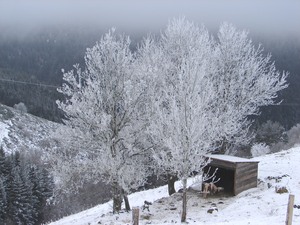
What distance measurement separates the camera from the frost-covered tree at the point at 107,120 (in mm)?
20859

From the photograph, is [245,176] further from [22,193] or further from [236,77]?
[22,193]

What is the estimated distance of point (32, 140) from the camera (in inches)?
5531

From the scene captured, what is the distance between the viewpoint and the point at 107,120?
20.5 metres

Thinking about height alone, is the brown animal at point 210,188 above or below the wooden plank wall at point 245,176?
below

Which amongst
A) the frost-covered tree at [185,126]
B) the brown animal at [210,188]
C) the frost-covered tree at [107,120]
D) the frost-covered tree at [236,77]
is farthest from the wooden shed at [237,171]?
the frost-covered tree at [107,120]

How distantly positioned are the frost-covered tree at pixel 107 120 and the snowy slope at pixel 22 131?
10985 centimetres

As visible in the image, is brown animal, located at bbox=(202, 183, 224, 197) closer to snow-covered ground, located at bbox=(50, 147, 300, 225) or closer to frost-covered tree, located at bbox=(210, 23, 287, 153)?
snow-covered ground, located at bbox=(50, 147, 300, 225)

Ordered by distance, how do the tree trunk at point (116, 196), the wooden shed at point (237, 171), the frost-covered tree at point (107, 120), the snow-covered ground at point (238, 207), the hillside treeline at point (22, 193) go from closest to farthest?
the snow-covered ground at point (238, 207) < the frost-covered tree at point (107, 120) < the tree trunk at point (116, 196) < the wooden shed at point (237, 171) < the hillside treeline at point (22, 193)

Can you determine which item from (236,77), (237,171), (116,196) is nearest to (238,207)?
(237,171)

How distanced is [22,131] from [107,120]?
13008 centimetres

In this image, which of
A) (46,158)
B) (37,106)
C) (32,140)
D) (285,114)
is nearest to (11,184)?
(46,158)

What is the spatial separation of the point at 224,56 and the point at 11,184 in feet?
175

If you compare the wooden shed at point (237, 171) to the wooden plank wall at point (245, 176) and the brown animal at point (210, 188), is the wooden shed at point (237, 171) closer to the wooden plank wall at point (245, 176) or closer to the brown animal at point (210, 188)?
→ the wooden plank wall at point (245, 176)

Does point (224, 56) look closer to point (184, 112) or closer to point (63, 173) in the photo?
point (184, 112)
